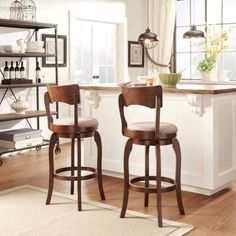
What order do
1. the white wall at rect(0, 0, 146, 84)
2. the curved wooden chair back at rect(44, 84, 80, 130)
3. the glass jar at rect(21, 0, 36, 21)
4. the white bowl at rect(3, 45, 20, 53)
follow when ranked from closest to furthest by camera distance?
1. the curved wooden chair back at rect(44, 84, 80, 130)
2. the white bowl at rect(3, 45, 20, 53)
3. the glass jar at rect(21, 0, 36, 21)
4. the white wall at rect(0, 0, 146, 84)

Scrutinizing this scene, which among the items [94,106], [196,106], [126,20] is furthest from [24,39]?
[196,106]

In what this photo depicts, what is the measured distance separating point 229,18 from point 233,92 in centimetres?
395

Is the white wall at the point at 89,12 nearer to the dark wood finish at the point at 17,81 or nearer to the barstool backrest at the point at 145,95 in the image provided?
the dark wood finish at the point at 17,81

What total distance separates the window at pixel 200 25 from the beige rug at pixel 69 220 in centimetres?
476

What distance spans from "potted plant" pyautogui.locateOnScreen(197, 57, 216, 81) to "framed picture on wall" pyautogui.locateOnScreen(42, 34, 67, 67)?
7.58 ft

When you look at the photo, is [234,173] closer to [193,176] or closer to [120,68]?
[193,176]

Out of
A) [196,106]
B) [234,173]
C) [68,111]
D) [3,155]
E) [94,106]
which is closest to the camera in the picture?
[196,106]

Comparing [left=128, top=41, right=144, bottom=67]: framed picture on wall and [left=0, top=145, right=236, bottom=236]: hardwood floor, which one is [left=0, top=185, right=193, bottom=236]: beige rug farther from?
[left=128, top=41, right=144, bottom=67]: framed picture on wall

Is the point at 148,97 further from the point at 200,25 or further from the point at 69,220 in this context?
the point at 200,25

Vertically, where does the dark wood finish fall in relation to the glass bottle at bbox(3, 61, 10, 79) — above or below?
below

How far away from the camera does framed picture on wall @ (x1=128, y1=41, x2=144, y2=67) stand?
771 cm

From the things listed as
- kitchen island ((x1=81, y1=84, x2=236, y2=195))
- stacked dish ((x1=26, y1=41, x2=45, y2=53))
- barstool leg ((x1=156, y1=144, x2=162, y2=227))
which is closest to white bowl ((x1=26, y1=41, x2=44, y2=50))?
stacked dish ((x1=26, y1=41, x2=45, y2=53))

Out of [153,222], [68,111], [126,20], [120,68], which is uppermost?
[126,20]

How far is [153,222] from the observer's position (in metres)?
3.03
